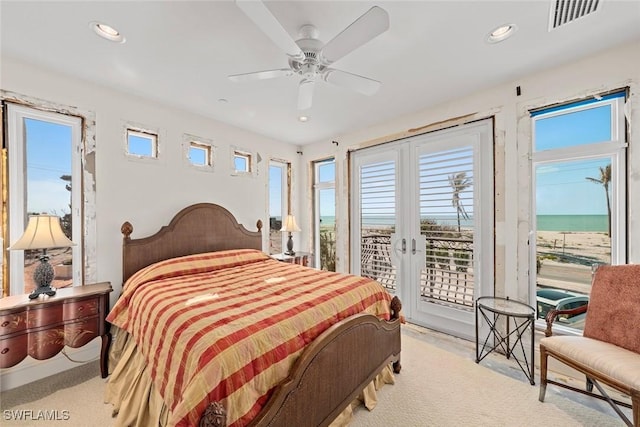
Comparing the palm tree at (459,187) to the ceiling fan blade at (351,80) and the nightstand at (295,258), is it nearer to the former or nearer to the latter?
the ceiling fan blade at (351,80)

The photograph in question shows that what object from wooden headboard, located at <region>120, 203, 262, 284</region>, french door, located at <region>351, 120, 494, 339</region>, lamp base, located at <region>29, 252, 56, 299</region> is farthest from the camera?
french door, located at <region>351, 120, 494, 339</region>

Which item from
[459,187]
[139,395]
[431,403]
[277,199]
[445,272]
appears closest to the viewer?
[139,395]

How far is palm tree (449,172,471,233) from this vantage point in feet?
9.67

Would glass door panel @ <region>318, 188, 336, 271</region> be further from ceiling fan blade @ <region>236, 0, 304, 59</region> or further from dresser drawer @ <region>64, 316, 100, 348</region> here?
dresser drawer @ <region>64, 316, 100, 348</region>

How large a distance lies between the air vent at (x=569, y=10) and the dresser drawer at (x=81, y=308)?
156 inches

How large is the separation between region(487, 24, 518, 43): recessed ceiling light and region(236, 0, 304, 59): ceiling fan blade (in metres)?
1.41

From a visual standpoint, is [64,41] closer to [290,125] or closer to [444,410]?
[290,125]

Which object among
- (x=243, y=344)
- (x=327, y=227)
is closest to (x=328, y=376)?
(x=243, y=344)

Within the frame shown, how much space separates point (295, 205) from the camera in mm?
4734

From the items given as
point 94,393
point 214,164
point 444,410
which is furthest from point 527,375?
point 214,164

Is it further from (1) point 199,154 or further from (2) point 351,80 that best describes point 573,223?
(1) point 199,154

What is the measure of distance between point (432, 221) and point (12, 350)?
3.90 meters

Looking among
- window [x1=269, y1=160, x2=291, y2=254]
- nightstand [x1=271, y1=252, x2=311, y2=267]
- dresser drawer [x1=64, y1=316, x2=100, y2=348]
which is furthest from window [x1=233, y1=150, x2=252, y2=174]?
dresser drawer [x1=64, y1=316, x2=100, y2=348]

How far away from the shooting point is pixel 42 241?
201 cm
